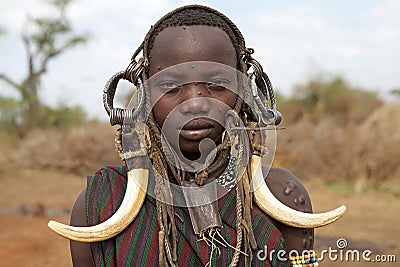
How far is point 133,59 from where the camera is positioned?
5.20 feet

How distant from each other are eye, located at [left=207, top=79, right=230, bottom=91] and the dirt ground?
3.52 metres

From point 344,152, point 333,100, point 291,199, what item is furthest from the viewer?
point 333,100

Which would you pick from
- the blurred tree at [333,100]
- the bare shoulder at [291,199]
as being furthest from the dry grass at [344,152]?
the bare shoulder at [291,199]

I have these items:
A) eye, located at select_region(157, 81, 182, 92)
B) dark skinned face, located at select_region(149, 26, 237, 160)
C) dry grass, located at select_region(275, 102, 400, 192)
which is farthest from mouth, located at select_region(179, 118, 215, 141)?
dry grass, located at select_region(275, 102, 400, 192)

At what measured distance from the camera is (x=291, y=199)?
1.64 metres

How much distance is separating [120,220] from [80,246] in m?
0.19

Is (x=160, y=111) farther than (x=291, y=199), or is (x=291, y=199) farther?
(x=291, y=199)

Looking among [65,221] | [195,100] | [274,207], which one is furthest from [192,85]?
[65,221]

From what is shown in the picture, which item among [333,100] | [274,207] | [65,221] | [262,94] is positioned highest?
[333,100]

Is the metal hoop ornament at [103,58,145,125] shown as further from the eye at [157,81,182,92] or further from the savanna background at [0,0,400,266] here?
the savanna background at [0,0,400,266]

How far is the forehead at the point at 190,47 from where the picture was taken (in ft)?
4.75

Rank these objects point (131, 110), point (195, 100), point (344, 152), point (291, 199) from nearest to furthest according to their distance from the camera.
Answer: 1. point (195, 100)
2. point (131, 110)
3. point (291, 199)
4. point (344, 152)

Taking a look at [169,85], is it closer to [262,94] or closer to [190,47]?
Result: [190,47]

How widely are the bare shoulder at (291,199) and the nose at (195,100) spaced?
14.3 inches
